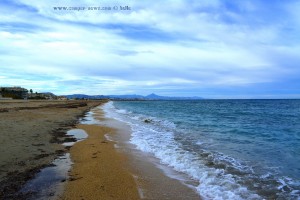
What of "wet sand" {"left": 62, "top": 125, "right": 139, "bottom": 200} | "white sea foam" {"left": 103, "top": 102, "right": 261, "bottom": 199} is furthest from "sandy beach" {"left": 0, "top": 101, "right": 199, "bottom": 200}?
"white sea foam" {"left": 103, "top": 102, "right": 261, "bottom": 199}

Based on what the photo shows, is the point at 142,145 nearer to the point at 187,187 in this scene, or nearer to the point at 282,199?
the point at 187,187

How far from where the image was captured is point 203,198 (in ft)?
21.1

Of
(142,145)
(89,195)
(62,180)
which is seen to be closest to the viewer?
(89,195)

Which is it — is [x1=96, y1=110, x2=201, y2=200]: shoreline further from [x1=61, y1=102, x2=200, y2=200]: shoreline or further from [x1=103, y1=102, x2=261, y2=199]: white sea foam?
[x1=103, y1=102, x2=261, y2=199]: white sea foam

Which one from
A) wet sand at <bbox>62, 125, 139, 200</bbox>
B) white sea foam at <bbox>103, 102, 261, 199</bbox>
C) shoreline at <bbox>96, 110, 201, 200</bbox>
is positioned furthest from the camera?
white sea foam at <bbox>103, 102, 261, 199</bbox>

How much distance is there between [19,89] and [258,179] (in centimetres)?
10834

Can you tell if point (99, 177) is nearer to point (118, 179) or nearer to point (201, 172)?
point (118, 179)

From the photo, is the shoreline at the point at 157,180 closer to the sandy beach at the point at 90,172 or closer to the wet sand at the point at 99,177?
the sandy beach at the point at 90,172

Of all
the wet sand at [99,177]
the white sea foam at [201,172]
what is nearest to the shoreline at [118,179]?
the wet sand at [99,177]

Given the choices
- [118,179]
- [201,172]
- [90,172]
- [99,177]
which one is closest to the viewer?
[118,179]

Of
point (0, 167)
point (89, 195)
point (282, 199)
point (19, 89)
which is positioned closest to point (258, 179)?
point (282, 199)

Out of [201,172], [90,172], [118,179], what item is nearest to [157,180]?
[118,179]

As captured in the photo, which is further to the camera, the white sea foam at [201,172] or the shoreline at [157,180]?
the white sea foam at [201,172]

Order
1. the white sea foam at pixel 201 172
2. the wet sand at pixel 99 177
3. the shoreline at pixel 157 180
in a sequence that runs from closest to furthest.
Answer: the wet sand at pixel 99 177 → the shoreline at pixel 157 180 → the white sea foam at pixel 201 172
